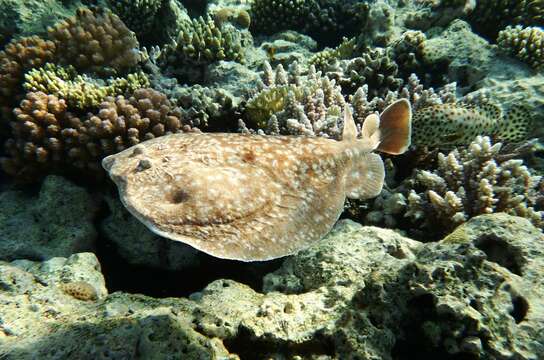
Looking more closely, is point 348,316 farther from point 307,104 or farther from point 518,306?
point 307,104

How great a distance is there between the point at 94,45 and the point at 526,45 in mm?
7455

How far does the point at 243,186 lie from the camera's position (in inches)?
114

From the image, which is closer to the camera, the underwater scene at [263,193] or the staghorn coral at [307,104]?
the underwater scene at [263,193]

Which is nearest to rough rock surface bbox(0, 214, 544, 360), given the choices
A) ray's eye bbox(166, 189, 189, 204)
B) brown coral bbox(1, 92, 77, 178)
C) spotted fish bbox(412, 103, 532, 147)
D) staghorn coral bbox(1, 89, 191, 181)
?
ray's eye bbox(166, 189, 189, 204)

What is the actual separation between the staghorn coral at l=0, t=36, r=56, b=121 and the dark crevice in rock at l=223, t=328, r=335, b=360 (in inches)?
195

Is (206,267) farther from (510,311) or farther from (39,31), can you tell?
(39,31)

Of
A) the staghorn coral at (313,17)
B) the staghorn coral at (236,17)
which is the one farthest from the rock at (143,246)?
the staghorn coral at (313,17)

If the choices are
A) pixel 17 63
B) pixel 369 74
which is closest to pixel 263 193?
pixel 369 74

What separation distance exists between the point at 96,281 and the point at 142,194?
126 centimetres

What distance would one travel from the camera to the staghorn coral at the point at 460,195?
3871 millimetres

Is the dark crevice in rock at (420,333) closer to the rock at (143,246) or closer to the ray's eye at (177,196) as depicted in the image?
the ray's eye at (177,196)

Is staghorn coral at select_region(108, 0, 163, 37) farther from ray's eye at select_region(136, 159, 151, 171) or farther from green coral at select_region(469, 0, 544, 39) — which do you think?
green coral at select_region(469, 0, 544, 39)

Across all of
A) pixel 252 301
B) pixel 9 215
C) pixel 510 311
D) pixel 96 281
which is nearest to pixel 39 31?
pixel 9 215

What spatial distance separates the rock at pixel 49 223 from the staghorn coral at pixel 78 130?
33 centimetres
